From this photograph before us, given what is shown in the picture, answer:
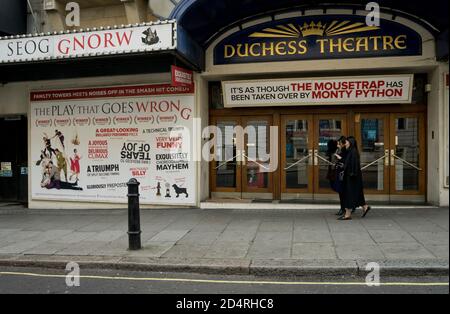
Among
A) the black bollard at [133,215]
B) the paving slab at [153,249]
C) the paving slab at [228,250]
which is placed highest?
the black bollard at [133,215]

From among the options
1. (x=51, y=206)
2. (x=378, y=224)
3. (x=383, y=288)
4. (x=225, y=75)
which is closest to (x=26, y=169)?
(x=51, y=206)

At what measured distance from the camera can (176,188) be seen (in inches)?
465

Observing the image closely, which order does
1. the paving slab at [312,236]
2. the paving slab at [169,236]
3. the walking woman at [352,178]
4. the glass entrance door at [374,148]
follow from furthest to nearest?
the glass entrance door at [374,148] → the walking woman at [352,178] → the paving slab at [169,236] → the paving slab at [312,236]

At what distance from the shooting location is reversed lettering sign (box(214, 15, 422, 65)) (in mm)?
10867

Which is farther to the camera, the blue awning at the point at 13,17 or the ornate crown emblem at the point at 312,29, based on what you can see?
the blue awning at the point at 13,17

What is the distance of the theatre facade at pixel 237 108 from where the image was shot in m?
10.8

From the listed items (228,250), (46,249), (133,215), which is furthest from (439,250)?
(46,249)

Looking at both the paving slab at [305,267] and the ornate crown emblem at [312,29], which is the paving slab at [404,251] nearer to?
the paving slab at [305,267]

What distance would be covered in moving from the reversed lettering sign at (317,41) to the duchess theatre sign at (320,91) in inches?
21.8

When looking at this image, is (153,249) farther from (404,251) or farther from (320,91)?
(320,91)

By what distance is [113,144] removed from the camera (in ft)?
40.2

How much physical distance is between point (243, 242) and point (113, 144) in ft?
18.4

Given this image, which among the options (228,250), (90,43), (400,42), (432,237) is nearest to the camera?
(228,250)

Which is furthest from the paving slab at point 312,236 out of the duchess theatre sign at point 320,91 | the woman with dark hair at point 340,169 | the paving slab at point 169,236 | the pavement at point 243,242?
the duchess theatre sign at point 320,91
